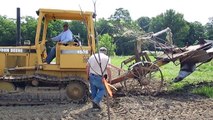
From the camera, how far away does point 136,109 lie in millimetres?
10445

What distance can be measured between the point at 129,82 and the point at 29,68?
13.0 feet

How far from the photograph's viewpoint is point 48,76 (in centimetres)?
1107

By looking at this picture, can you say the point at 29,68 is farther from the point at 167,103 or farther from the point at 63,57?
the point at 167,103

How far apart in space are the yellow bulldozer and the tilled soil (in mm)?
343

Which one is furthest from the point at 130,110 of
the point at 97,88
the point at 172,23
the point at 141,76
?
the point at 172,23

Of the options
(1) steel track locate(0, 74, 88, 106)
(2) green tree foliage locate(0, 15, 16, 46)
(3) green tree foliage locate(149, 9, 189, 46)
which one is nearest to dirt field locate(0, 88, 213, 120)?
(1) steel track locate(0, 74, 88, 106)

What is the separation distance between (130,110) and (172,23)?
8197 centimetres

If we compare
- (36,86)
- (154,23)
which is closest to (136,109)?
(36,86)

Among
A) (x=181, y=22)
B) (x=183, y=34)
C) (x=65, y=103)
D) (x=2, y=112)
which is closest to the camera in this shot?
(x=2, y=112)

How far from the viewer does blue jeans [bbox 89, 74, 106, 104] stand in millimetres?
10258

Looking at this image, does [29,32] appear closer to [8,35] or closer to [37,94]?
[8,35]

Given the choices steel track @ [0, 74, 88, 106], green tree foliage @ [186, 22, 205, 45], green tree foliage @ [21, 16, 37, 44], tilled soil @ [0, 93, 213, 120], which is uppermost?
green tree foliage @ [186, 22, 205, 45]

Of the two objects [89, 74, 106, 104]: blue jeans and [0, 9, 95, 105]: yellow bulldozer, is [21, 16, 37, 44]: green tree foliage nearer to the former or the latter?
[0, 9, 95, 105]: yellow bulldozer

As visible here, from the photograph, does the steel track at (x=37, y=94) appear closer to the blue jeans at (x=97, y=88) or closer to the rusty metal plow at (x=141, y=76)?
the blue jeans at (x=97, y=88)
